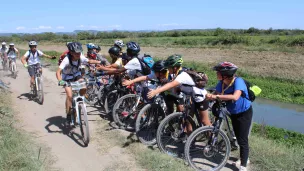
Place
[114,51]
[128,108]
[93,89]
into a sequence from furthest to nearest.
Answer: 1. [93,89]
2. [114,51]
3. [128,108]

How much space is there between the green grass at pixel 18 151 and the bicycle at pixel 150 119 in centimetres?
169

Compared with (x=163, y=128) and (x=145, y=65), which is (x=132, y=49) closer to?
(x=145, y=65)

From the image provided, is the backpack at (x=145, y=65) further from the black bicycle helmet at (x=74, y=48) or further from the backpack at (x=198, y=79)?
the backpack at (x=198, y=79)

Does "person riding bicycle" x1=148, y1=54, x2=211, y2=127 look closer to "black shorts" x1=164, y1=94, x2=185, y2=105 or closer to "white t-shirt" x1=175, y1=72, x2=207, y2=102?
"white t-shirt" x1=175, y1=72, x2=207, y2=102

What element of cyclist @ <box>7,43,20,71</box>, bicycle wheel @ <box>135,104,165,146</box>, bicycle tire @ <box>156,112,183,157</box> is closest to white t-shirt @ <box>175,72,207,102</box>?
bicycle tire @ <box>156,112,183,157</box>

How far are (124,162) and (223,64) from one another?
2150 millimetres

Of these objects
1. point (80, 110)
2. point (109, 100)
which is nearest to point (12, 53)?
point (109, 100)

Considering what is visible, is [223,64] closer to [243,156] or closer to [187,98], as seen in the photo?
[187,98]

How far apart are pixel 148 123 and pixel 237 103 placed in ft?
6.05

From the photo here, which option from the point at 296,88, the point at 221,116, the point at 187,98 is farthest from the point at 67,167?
the point at 296,88

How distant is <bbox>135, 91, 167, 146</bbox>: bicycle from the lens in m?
5.40

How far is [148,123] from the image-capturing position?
5.53 m

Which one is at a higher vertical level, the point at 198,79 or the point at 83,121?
the point at 198,79

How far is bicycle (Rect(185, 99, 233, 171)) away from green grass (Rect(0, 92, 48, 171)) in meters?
2.25
